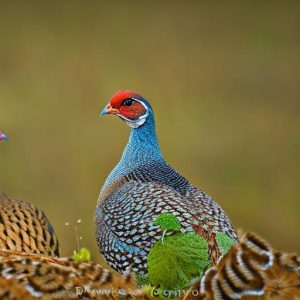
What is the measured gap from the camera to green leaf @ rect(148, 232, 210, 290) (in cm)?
417

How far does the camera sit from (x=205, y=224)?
5.19m

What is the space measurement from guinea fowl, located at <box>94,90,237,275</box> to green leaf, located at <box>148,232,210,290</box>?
15 cm

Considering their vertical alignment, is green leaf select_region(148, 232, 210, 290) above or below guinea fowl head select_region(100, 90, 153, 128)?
below

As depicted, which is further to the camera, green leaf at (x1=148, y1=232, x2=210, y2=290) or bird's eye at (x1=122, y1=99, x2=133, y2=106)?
bird's eye at (x1=122, y1=99, x2=133, y2=106)

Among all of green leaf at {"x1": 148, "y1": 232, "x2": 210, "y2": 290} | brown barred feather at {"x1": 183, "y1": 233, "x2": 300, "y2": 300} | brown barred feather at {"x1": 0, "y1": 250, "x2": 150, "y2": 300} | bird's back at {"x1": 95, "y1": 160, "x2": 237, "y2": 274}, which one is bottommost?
brown barred feather at {"x1": 0, "y1": 250, "x2": 150, "y2": 300}

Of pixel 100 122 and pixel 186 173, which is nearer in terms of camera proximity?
pixel 186 173

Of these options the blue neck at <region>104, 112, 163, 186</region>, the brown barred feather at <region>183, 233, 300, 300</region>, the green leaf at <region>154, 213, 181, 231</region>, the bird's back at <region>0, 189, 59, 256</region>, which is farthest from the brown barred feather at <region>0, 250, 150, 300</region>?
the blue neck at <region>104, 112, 163, 186</region>

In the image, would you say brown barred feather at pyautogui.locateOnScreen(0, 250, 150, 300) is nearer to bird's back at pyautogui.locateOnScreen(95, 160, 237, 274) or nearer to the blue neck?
bird's back at pyautogui.locateOnScreen(95, 160, 237, 274)

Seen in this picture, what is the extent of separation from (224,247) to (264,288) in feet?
4.00

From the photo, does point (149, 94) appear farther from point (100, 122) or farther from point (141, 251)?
point (141, 251)

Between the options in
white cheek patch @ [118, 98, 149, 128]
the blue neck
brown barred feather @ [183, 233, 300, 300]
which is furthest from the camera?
white cheek patch @ [118, 98, 149, 128]

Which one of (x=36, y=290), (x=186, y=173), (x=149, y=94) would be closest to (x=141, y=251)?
(x=36, y=290)

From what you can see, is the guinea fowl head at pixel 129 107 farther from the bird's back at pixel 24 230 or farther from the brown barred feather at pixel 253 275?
the brown barred feather at pixel 253 275

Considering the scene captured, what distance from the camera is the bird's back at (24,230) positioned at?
16.7ft
